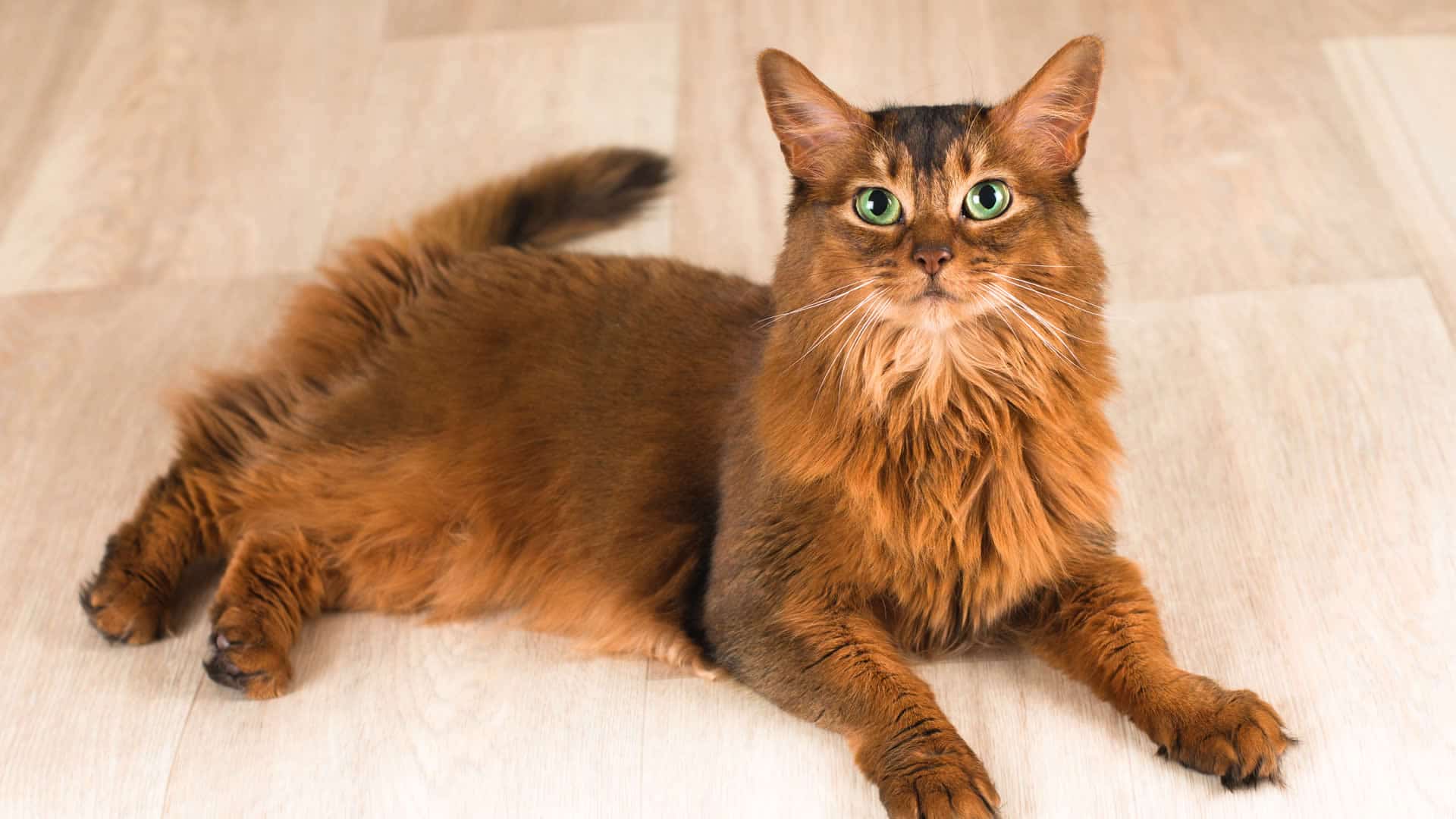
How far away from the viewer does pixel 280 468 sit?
236 cm

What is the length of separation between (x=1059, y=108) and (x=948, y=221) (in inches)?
8.8

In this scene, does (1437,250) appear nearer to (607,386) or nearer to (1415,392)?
(1415,392)

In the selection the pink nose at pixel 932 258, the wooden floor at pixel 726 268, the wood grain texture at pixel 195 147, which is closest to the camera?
the pink nose at pixel 932 258

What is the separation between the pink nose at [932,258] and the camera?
69.1 inches

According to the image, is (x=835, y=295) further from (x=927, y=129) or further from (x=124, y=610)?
(x=124, y=610)

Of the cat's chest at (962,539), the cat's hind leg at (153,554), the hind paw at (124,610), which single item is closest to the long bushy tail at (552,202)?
the cat's hind leg at (153,554)

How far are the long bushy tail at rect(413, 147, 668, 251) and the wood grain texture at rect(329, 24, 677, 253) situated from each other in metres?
0.06

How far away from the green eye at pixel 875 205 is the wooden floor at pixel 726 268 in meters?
0.64

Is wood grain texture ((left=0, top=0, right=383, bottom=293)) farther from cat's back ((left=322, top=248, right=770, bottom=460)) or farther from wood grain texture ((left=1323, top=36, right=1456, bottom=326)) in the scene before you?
wood grain texture ((left=1323, top=36, right=1456, bottom=326))

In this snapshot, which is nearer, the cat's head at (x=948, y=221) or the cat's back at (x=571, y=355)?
the cat's head at (x=948, y=221)

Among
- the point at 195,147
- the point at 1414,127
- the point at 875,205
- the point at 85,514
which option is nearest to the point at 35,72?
the point at 195,147

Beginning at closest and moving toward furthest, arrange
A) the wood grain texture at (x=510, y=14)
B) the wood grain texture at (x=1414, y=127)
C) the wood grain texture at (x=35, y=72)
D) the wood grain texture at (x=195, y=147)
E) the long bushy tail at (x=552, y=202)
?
1. the long bushy tail at (x=552, y=202)
2. the wood grain texture at (x=1414, y=127)
3. the wood grain texture at (x=195, y=147)
4. the wood grain texture at (x=35, y=72)
5. the wood grain texture at (x=510, y=14)

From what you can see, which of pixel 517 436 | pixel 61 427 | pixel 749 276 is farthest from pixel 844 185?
pixel 61 427

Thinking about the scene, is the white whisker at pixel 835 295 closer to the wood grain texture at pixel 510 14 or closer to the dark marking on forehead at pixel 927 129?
the dark marking on forehead at pixel 927 129
